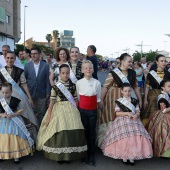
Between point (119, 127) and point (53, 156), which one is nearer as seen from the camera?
point (53, 156)

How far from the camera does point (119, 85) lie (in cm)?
412

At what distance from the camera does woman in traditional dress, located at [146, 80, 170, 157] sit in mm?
3613

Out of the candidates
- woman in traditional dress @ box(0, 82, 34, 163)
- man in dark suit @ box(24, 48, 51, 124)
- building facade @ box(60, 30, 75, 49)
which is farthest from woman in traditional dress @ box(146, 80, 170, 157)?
building facade @ box(60, 30, 75, 49)

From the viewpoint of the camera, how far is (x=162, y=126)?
375cm

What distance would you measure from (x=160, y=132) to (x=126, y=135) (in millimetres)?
592

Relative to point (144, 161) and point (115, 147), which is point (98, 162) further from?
point (144, 161)

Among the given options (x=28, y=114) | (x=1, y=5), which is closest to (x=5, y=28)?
(x=1, y=5)

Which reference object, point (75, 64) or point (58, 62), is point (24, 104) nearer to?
point (58, 62)

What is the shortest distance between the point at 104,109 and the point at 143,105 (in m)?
0.75

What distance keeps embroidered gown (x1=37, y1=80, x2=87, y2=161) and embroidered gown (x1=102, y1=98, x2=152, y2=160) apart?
39 cm

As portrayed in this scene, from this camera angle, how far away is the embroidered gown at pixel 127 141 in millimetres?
3412

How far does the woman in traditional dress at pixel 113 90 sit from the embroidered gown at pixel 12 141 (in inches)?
46.6

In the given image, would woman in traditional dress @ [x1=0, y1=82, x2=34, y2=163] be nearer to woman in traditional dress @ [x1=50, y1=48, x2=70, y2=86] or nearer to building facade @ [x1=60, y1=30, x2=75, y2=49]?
woman in traditional dress @ [x1=50, y1=48, x2=70, y2=86]

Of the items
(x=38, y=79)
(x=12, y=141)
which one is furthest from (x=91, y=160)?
(x=38, y=79)
